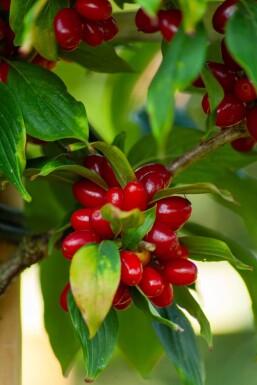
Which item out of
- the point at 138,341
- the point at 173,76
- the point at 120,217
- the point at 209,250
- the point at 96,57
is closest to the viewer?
the point at 173,76

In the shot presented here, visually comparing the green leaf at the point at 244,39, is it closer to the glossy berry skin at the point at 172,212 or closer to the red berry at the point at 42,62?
the glossy berry skin at the point at 172,212

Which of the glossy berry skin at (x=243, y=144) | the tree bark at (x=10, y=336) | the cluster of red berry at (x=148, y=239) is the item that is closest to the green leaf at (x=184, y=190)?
the cluster of red berry at (x=148, y=239)

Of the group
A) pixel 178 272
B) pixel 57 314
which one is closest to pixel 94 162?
pixel 178 272

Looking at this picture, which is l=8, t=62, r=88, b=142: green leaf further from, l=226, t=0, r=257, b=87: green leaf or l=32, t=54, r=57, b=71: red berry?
l=226, t=0, r=257, b=87: green leaf

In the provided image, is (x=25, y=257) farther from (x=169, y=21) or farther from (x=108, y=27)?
(x=169, y=21)

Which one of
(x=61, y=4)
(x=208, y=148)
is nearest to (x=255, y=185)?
(x=208, y=148)

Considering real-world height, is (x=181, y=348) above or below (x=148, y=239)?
below

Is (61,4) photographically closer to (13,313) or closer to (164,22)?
(164,22)
